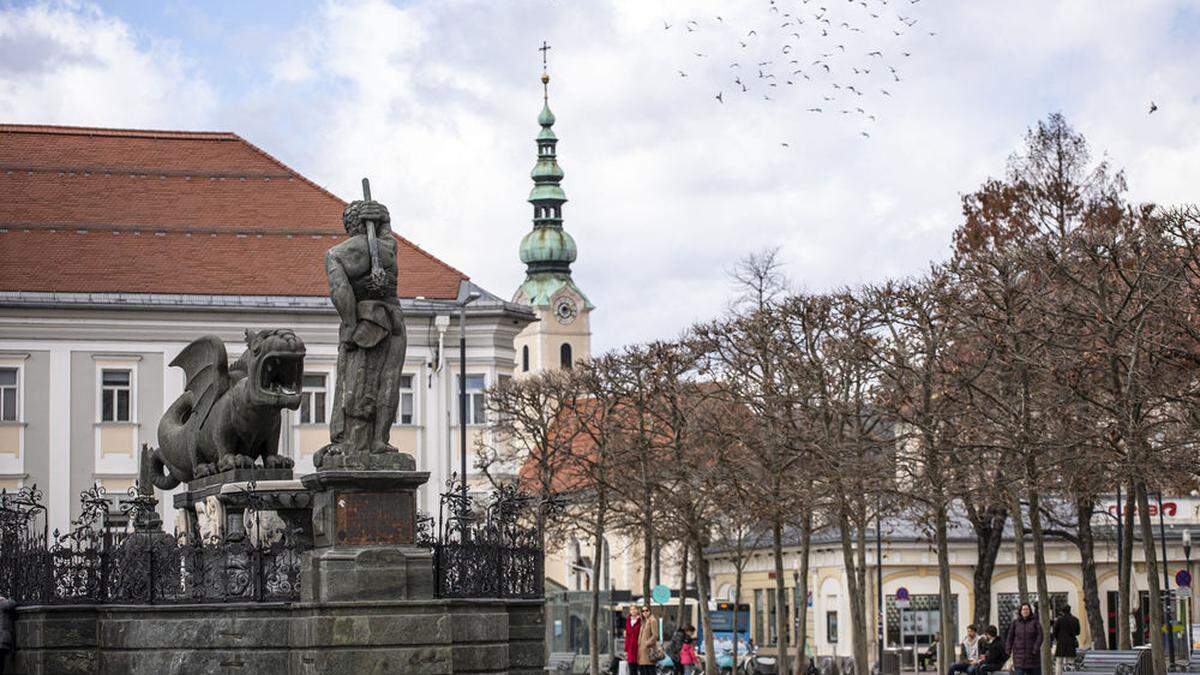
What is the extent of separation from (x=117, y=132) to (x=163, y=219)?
17.4 feet

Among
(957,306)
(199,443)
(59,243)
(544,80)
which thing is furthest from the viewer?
(544,80)

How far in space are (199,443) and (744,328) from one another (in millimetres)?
24596

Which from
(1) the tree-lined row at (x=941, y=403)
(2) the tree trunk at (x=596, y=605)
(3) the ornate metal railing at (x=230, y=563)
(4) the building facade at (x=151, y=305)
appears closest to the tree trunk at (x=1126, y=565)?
(1) the tree-lined row at (x=941, y=403)

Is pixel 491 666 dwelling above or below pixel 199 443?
below

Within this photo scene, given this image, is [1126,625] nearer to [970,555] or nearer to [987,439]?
[987,439]

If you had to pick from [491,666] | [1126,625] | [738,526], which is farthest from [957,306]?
[491,666]

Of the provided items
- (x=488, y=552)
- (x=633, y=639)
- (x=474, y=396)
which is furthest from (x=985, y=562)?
(x=488, y=552)

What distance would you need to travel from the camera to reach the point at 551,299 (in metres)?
149

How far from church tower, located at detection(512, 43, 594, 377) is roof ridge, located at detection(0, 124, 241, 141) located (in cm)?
8017

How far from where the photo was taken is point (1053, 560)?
68750 millimetres

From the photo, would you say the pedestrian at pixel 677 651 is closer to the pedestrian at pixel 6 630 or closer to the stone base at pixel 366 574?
the pedestrian at pixel 6 630

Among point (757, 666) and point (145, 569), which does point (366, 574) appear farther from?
point (757, 666)

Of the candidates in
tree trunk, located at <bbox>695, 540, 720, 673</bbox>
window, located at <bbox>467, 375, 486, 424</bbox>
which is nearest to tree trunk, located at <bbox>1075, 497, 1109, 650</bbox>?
tree trunk, located at <bbox>695, 540, 720, 673</bbox>

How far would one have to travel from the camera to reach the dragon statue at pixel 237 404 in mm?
22344
